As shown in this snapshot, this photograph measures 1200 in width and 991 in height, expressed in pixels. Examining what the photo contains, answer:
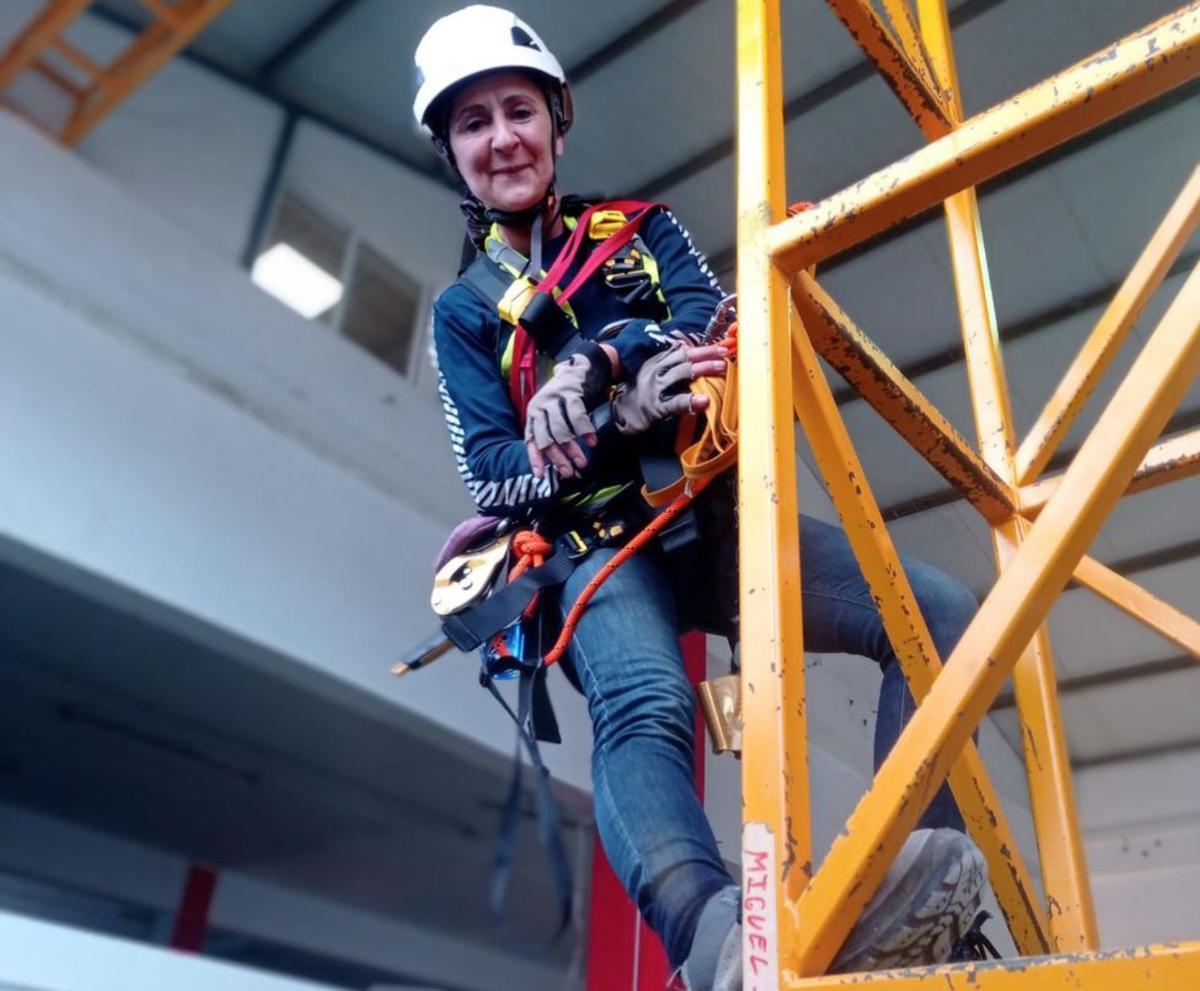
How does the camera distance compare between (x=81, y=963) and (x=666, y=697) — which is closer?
(x=666, y=697)

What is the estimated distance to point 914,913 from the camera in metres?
0.94

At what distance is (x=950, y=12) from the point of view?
465cm

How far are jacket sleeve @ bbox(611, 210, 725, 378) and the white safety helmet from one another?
28cm

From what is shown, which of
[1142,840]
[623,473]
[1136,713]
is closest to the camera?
[623,473]

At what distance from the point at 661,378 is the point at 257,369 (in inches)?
133

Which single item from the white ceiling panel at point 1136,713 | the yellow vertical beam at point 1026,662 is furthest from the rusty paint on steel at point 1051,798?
the white ceiling panel at point 1136,713

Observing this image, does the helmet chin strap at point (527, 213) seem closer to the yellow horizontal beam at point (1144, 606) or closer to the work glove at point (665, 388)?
the work glove at point (665, 388)

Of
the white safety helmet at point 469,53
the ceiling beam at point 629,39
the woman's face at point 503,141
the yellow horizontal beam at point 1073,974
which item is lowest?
the yellow horizontal beam at point 1073,974

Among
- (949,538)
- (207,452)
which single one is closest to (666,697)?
(949,538)

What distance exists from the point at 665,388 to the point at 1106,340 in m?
0.90

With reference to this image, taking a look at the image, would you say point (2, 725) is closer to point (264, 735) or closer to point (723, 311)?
point (264, 735)

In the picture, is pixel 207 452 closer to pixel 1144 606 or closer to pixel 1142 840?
pixel 1144 606

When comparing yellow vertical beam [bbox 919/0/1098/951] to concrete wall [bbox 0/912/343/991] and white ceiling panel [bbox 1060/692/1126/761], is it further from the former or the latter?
white ceiling panel [bbox 1060/692/1126/761]

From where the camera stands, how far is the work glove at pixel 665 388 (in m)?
1.38
